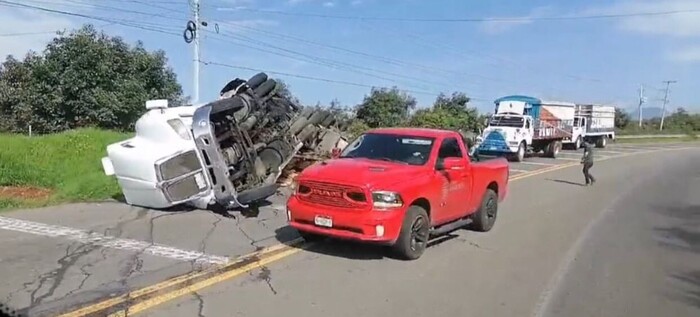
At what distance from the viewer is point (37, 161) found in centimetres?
1602

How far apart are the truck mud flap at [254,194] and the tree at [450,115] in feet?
76.4

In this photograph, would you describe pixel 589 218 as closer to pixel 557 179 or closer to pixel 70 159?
pixel 557 179

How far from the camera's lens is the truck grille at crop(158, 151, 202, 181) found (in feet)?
35.9

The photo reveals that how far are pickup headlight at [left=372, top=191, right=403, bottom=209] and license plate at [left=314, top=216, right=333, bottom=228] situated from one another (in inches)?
24.8

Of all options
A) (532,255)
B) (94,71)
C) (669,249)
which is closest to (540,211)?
(669,249)

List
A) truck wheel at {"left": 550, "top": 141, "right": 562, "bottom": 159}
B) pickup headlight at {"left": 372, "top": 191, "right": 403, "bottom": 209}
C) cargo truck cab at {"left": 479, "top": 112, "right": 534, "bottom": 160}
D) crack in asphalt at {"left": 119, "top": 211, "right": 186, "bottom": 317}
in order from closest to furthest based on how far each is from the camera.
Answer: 1. crack in asphalt at {"left": 119, "top": 211, "right": 186, "bottom": 317}
2. pickup headlight at {"left": 372, "top": 191, "right": 403, "bottom": 209}
3. cargo truck cab at {"left": 479, "top": 112, "right": 534, "bottom": 160}
4. truck wheel at {"left": 550, "top": 141, "right": 562, "bottom": 159}

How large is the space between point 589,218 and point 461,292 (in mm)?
7161

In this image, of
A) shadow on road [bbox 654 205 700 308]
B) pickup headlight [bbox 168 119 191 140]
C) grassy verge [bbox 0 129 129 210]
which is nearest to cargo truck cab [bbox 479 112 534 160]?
shadow on road [bbox 654 205 700 308]

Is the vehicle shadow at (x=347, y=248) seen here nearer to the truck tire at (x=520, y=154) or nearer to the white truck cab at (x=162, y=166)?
the white truck cab at (x=162, y=166)

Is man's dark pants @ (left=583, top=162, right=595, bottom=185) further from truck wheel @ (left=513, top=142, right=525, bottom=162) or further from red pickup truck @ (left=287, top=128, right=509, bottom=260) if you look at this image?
red pickup truck @ (left=287, top=128, right=509, bottom=260)

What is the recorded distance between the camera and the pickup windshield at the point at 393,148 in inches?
353

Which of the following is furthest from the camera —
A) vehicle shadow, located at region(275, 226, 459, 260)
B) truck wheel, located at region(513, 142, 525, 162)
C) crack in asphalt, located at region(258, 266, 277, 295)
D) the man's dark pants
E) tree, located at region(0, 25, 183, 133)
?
truck wheel, located at region(513, 142, 525, 162)

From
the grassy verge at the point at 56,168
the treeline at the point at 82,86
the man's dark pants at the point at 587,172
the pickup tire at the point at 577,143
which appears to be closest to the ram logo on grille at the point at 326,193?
the grassy verge at the point at 56,168

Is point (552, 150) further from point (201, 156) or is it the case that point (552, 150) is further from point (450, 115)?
point (201, 156)
